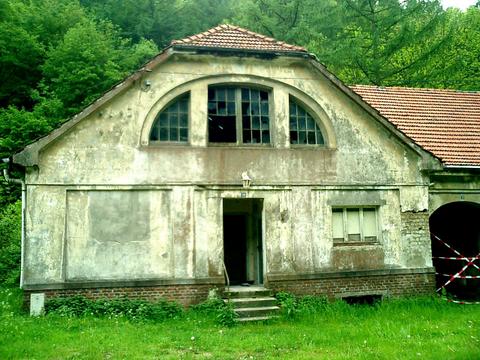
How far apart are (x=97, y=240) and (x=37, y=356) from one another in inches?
152

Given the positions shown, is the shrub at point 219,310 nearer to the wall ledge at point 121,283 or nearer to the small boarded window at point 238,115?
the wall ledge at point 121,283

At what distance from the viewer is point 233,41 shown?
13.3 m

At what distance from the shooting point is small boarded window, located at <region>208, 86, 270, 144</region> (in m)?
13.0

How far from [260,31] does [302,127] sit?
15456 millimetres

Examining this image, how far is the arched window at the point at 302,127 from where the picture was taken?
1350cm

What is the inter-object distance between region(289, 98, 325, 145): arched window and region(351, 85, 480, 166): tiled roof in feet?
11.2

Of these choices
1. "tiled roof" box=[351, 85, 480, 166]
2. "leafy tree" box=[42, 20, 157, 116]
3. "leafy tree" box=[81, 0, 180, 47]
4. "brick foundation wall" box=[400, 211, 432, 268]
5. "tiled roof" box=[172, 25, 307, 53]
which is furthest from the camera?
"leafy tree" box=[81, 0, 180, 47]

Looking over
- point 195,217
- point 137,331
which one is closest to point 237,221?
point 195,217

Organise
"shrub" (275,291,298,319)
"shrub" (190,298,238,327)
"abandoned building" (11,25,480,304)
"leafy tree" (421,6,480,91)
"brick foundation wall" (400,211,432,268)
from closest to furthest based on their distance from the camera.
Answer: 1. "shrub" (190,298,238,327)
2. "shrub" (275,291,298,319)
3. "abandoned building" (11,25,480,304)
4. "brick foundation wall" (400,211,432,268)
5. "leafy tree" (421,6,480,91)

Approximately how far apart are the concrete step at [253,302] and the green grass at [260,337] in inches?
32.8

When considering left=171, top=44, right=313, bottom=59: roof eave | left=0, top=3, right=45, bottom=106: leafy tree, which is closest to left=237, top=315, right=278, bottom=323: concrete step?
left=171, top=44, right=313, bottom=59: roof eave

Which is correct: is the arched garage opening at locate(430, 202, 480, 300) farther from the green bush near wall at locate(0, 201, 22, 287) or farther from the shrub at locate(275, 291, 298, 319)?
the green bush near wall at locate(0, 201, 22, 287)

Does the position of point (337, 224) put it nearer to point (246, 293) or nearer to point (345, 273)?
point (345, 273)

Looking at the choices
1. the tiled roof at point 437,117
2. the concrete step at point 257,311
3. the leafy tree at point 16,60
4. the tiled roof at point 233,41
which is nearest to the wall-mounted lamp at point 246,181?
the concrete step at point 257,311
